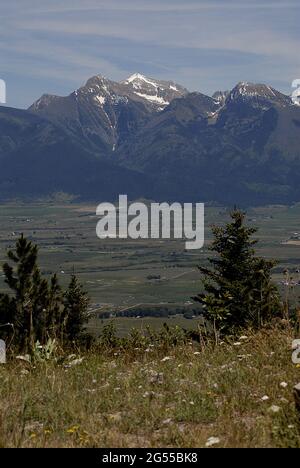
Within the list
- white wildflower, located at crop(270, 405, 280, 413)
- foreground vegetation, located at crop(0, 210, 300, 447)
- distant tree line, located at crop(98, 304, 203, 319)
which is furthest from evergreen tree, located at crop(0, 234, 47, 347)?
distant tree line, located at crop(98, 304, 203, 319)

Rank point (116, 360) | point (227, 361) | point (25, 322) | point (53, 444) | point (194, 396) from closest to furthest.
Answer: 1. point (53, 444)
2. point (194, 396)
3. point (227, 361)
4. point (116, 360)
5. point (25, 322)

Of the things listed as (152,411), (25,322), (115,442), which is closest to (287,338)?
(152,411)

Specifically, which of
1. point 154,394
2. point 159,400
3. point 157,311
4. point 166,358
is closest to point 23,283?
point 166,358

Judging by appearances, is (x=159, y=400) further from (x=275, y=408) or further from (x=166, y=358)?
(x=166, y=358)

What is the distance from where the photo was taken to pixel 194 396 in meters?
8.59

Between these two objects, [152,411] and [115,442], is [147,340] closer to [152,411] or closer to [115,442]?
[152,411]

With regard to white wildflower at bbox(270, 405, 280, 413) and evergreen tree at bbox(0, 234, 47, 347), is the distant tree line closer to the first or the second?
evergreen tree at bbox(0, 234, 47, 347)

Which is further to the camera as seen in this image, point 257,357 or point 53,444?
point 257,357

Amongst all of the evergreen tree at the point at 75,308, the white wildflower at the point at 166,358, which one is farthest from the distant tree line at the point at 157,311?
the white wildflower at the point at 166,358

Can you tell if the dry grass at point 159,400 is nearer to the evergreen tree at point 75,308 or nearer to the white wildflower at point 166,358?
the white wildflower at point 166,358

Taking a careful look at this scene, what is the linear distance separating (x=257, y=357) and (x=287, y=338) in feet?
3.37

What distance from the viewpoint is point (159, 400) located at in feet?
28.2

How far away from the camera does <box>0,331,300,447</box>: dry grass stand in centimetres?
705

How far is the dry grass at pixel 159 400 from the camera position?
7.05m
